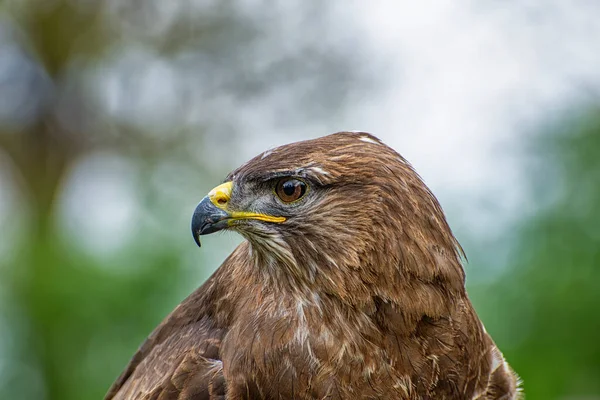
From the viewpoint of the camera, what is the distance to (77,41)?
Result: 15711 millimetres

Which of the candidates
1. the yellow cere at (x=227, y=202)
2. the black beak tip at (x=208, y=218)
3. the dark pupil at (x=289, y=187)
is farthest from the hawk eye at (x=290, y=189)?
the black beak tip at (x=208, y=218)

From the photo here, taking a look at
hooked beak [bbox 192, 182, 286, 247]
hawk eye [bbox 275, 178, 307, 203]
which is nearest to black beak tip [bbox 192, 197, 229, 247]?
hooked beak [bbox 192, 182, 286, 247]

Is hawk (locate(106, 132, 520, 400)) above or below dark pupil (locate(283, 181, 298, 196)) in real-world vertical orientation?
below

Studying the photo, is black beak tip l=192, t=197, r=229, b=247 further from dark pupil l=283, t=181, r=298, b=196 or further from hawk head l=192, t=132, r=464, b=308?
dark pupil l=283, t=181, r=298, b=196

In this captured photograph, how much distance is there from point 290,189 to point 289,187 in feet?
0.04

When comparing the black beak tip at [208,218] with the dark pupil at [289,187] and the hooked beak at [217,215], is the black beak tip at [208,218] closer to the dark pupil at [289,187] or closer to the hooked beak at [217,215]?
the hooked beak at [217,215]

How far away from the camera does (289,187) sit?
3.61m

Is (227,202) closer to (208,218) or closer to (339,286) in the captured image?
(208,218)

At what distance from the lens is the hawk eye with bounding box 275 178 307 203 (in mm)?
3600

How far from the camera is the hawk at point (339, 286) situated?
3555 millimetres

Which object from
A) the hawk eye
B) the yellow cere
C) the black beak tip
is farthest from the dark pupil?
the black beak tip

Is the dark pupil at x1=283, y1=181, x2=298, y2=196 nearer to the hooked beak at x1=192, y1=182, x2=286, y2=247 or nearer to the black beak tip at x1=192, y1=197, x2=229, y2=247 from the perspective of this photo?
the hooked beak at x1=192, y1=182, x2=286, y2=247

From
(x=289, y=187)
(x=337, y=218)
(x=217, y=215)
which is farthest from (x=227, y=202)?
(x=337, y=218)

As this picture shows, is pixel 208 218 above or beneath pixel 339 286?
above
